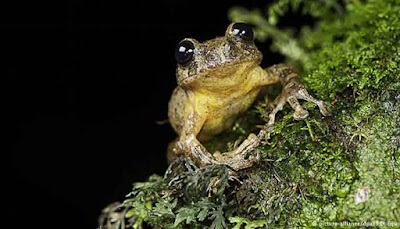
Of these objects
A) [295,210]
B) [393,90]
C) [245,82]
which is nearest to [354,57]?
[393,90]

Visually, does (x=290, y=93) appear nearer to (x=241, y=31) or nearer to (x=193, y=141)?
(x=241, y=31)

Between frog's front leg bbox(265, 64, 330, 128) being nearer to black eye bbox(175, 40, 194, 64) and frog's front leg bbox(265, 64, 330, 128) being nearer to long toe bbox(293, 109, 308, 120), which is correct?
long toe bbox(293, 109, 308, 120)

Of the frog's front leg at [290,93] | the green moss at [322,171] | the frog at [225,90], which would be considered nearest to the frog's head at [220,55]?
the frog at [225,90]

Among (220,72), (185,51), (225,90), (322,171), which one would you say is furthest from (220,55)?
(322,171)

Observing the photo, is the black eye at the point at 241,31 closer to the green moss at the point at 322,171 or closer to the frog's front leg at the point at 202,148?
the green moss at the point at 322,171

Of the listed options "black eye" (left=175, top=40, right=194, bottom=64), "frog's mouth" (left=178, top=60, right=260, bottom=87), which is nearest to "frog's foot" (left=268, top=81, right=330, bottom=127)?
"frog's mouth" (left=178, top=60, right=260, bottom=87)
